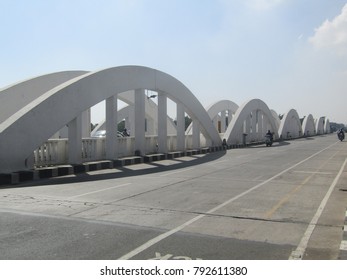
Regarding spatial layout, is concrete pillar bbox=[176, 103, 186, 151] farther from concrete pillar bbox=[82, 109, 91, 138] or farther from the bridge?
concrete pillar bbox=[82, 109, 91, 138]

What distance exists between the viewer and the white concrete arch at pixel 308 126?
8719cm

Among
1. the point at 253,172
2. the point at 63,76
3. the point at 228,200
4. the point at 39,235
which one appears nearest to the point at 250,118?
the point at 63,76

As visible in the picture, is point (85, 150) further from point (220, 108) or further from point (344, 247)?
point (220, 108)

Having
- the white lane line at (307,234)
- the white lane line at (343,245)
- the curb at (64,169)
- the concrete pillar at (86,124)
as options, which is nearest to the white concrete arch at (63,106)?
the curb at (64,169)

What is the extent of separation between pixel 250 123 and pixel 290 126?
2603 cm

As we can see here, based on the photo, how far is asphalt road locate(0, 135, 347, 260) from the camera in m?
5.78

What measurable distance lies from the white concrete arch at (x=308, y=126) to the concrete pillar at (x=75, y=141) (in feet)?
244

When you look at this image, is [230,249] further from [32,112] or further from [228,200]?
[32,112]

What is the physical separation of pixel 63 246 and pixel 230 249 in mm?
2322

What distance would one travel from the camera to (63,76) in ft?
79.8

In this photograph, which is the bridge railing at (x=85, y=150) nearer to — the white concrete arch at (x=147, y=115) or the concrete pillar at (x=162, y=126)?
the concrete pillar at (x=162, y=126)

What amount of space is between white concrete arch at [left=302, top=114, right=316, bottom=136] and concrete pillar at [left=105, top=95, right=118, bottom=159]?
235 ft

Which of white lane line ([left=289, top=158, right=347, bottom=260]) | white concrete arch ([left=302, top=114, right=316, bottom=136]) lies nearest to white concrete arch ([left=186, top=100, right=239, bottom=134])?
white lane line ([left=289, top=158, right=347, bottom=260])

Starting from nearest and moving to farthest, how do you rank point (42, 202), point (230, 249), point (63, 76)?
point (230, 249)
point (42, 202)
point (63, 76)
